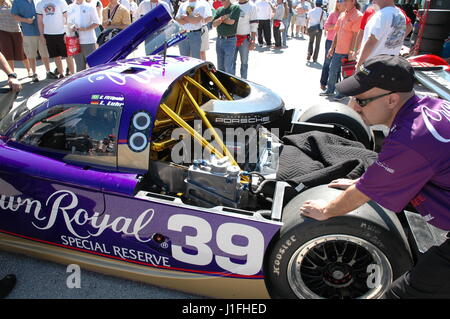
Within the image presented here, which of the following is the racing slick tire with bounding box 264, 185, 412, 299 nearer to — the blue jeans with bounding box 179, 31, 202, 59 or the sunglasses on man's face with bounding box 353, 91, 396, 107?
the sunglasses on man's face with bounding box 353, 91, 396, 107

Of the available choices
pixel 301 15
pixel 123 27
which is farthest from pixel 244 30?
pixel 301 15

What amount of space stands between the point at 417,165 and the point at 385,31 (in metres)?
3.50

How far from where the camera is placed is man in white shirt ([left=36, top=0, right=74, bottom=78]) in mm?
6871

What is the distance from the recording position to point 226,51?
22.0 ft

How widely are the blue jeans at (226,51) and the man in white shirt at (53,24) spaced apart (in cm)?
315

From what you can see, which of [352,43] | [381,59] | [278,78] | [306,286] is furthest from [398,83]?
[278,78]

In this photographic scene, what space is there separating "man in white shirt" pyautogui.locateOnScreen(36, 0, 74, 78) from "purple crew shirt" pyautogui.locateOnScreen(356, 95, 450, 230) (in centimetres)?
715

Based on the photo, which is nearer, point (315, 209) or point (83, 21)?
point (315, 209)

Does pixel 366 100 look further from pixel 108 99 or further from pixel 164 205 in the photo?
pixel 108 99

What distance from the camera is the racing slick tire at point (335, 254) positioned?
1977 millimetres
